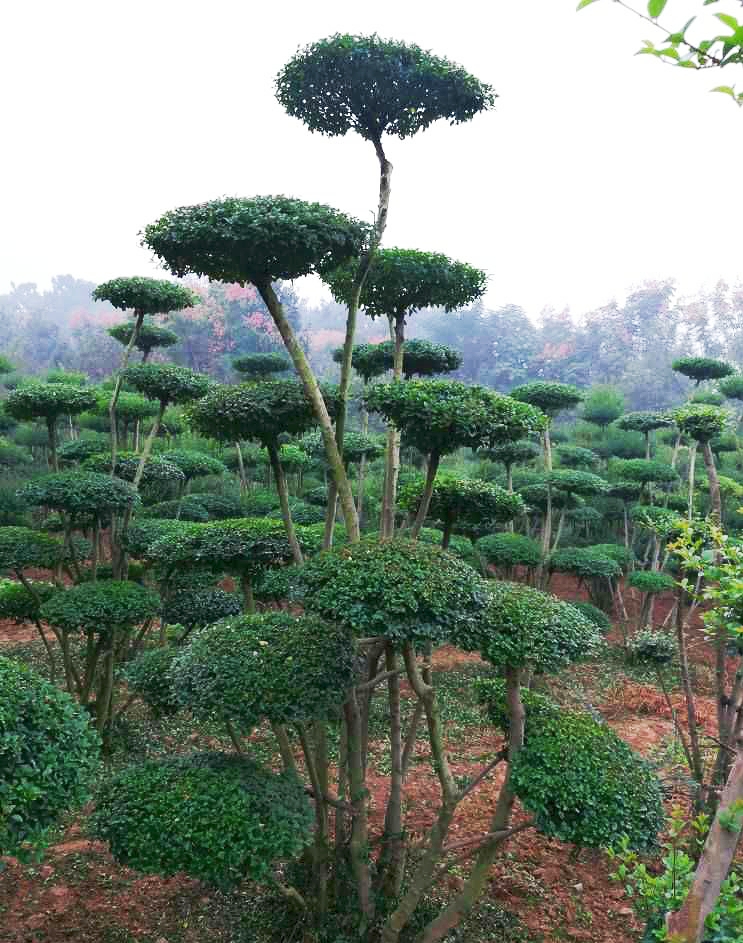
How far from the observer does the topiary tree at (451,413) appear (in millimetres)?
3568

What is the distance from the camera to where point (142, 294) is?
21.5 feet

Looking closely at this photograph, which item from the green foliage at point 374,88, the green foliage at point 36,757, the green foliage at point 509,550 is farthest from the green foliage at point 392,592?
the green foliage at point 509,550

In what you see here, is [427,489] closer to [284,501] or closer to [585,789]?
[284,501]

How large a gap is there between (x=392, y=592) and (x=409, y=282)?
2325 mm

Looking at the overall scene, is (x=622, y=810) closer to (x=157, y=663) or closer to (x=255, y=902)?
(x=255, y=902)

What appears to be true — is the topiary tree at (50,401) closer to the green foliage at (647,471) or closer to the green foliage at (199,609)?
the green foliage at (199,609)

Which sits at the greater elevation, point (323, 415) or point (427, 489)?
point (323, 415)

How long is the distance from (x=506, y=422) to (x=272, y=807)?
2144mm

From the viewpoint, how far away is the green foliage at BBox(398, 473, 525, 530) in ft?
14.6

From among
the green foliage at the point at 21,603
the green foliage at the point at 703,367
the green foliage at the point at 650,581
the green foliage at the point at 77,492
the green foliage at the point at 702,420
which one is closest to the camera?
the green foliage at the point at 77,492

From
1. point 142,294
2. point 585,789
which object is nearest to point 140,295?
point 142,294

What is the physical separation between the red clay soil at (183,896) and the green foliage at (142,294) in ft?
14.5

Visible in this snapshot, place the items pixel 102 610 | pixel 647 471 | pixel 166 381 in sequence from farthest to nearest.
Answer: pixel 647 471, pixel 166 381, pixel 102 610

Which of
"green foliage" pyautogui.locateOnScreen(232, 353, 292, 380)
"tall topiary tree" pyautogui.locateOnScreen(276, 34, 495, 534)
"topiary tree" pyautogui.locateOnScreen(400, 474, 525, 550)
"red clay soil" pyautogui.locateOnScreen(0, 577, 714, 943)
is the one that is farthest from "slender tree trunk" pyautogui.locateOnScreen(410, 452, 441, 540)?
"green foliage" pyautogui.locateOnScreen(232, 353, 292, 380)
